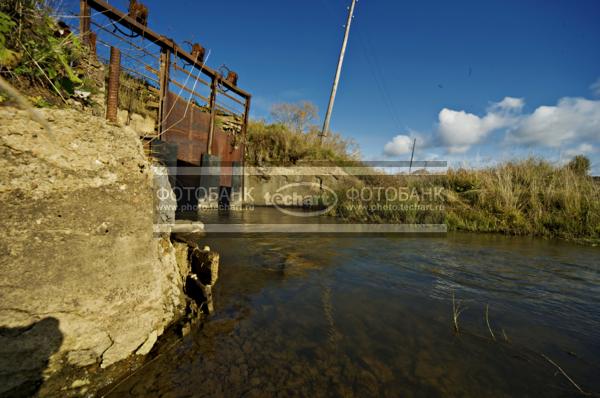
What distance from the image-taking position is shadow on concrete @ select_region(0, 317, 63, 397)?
120 cm

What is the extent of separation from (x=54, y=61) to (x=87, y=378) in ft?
6.36

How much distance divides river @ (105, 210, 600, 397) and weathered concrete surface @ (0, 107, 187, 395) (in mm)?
304

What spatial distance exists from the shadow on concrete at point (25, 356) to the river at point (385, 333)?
34cm

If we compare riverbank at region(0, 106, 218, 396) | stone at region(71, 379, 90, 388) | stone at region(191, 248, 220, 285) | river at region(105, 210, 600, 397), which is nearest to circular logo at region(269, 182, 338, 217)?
river at region(105, 210, 600, 397)

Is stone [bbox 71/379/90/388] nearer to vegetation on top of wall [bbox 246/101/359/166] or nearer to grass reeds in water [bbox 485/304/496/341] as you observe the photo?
grass reeds in water [bbox 485/304/496/341]

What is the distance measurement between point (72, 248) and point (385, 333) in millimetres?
1786

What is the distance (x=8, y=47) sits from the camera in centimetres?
171

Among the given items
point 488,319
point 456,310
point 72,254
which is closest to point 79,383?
point 72,254

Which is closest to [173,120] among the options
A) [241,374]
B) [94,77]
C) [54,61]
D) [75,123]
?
[94,77]

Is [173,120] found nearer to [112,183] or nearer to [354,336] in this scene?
[112,183]

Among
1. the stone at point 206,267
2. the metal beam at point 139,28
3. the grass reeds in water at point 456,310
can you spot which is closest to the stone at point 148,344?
the stone at point 206,267

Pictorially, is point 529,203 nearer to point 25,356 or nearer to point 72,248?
point 72,248

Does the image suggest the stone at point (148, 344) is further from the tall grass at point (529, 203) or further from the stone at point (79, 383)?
the tall grass at point (529, 203)

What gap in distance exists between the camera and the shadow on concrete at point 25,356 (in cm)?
120
